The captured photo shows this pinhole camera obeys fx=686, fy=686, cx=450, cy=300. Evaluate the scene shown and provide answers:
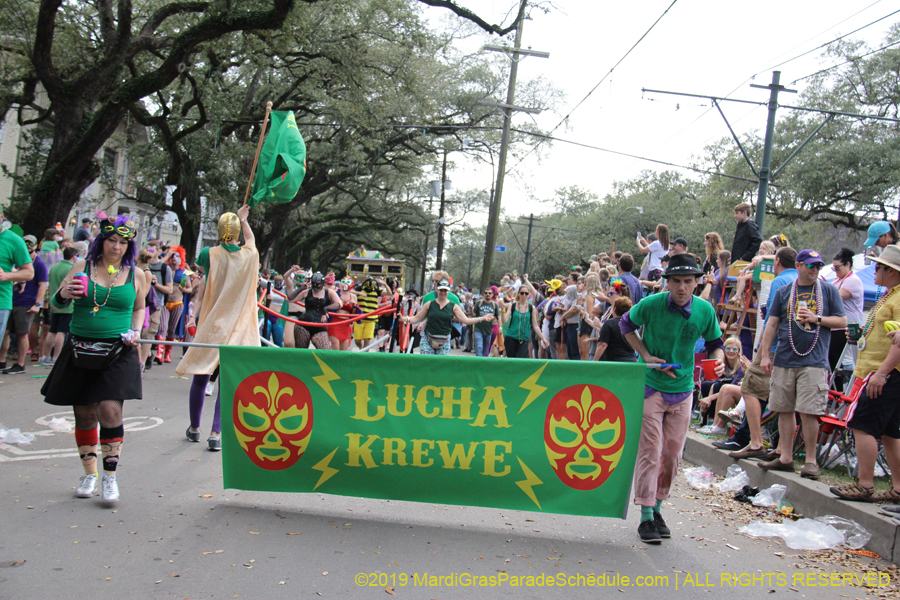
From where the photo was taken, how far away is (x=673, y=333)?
4.83 m

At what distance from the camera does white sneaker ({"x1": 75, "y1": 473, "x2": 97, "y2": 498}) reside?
4801 millimetres

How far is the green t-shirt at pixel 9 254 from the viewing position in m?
8.30

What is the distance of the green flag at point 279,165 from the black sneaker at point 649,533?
15.1ft

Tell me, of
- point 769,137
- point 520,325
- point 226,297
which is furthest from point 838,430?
point 769,137

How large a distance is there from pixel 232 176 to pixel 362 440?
2079 centimetres

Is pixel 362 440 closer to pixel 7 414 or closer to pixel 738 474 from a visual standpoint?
pixel 738 474

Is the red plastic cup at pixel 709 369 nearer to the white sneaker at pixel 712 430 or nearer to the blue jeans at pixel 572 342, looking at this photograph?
the white sneaker at pixel 712 430

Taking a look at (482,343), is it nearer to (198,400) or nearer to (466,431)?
(198,400)

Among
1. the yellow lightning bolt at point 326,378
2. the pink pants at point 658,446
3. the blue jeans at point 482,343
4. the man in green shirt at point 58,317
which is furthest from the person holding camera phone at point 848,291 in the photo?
the blue jeans at point 482,343

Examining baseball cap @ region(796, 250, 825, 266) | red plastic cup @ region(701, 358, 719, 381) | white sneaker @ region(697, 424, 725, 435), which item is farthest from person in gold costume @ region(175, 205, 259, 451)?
red plastic cup @ region(701, 358, 719, 381)

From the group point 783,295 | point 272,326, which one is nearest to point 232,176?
point 272,326

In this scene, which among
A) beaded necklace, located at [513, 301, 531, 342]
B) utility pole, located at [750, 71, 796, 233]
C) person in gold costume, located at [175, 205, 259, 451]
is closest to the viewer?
person in gold costume, located at [175, 205, 259, 451]

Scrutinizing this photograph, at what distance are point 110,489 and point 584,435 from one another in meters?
3.26

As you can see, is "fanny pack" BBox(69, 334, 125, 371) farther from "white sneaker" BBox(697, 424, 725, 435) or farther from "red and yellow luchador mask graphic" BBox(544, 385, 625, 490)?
"white sneaker" BBox(697, 424, 725, 435)
